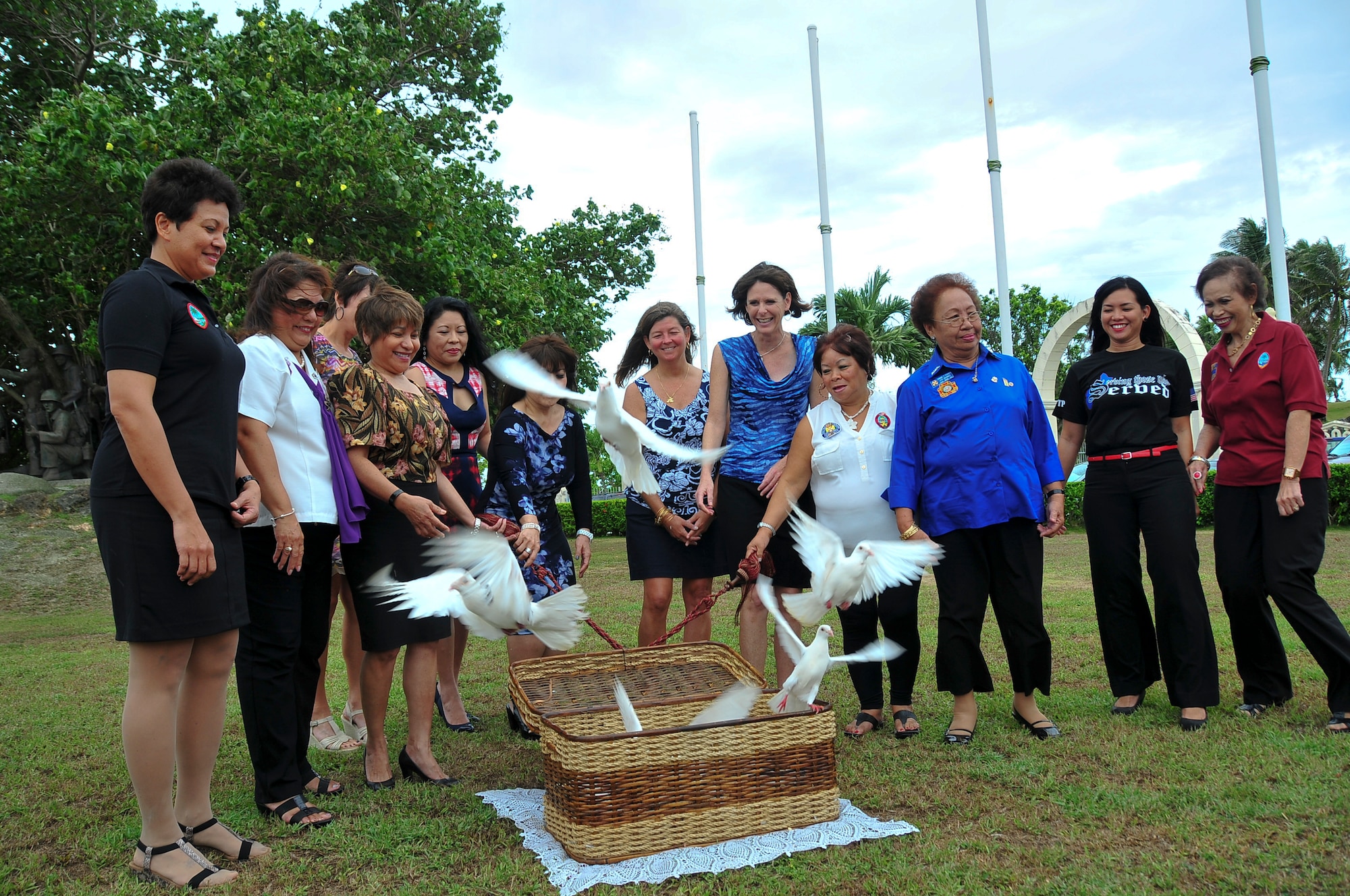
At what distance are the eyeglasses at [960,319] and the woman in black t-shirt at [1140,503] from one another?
0.79 metres

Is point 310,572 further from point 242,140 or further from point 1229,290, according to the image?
point 242,140

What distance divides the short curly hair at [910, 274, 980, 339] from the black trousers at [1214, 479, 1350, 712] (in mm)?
1402

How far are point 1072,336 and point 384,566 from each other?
21.2 m

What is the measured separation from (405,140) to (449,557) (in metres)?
9.60

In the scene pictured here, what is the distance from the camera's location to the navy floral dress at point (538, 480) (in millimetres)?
3891

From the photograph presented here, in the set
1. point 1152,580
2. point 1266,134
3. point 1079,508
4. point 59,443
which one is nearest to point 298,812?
point 1152,580

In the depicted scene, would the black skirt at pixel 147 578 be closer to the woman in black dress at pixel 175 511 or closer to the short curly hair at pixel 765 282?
the woman in black dress at pixel 175 511

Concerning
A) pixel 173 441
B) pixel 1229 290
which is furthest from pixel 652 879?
pixel 1229 290

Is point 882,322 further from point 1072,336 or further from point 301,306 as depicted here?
point 301,306

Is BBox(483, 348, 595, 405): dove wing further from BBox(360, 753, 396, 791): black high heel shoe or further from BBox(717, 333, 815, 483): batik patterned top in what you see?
BBox(360, 753, 396, 791): black high heel shoe

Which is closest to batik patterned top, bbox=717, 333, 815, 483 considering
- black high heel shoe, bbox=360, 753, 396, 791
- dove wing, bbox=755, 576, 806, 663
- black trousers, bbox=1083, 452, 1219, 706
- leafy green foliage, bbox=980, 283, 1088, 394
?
dove wing, bbox=755, 576, 806, 663

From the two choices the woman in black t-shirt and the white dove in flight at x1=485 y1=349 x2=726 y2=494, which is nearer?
the white dove in flight at x1=485 y1=349 x2=726 y2=494

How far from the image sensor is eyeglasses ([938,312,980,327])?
370 cm

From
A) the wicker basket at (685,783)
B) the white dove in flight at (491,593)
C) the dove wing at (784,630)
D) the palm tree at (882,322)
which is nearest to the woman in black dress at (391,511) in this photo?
the white dove in flight at (491,593)
